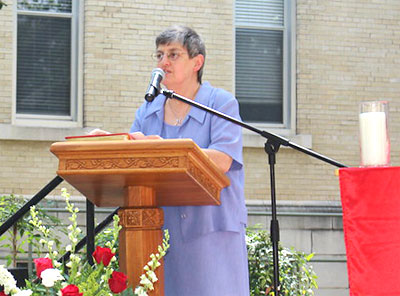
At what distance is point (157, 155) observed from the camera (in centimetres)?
297

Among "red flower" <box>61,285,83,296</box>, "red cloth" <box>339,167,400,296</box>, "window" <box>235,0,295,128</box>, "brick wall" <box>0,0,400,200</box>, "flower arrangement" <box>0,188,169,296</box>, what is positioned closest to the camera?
"red flower" <box>61,285,83,296</box>

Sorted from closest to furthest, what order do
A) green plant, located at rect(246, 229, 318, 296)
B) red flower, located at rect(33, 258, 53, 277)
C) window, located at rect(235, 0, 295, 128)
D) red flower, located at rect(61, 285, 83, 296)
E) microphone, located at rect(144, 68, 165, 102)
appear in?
red flower, located at rect(61, 285, 83, 296) → red flower, located at rect(33, 258, 53, 277) → microphone, located at rect(144, 68, 165, 102) → green plant, located at rect(246, 229, 318, 296) → window, located at rect(235, 0, 295, 128)

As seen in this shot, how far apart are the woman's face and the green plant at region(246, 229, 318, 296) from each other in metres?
2.50

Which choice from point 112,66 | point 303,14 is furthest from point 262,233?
point 303,14

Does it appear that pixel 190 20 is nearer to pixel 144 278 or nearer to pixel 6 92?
pixel 6 92

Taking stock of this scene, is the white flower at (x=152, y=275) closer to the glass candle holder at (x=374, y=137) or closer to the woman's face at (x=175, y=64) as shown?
the glass candle holder at (x=374, y=137)

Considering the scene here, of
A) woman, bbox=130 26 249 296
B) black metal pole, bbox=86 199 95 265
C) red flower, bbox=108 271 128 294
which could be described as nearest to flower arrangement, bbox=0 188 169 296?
red flower, bbox=108 271 128 294

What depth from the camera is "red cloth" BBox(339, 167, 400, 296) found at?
3.29m

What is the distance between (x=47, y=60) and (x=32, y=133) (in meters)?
0.99

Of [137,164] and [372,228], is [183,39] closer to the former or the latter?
[137,164]

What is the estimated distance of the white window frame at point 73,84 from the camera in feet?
33.2

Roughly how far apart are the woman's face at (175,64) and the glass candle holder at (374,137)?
835 mm

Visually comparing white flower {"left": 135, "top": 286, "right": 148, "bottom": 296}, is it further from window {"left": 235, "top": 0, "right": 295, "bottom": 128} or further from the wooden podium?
window {"left": 235, "top": 0, "right": 295, "bottom": 128}

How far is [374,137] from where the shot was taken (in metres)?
3.31
